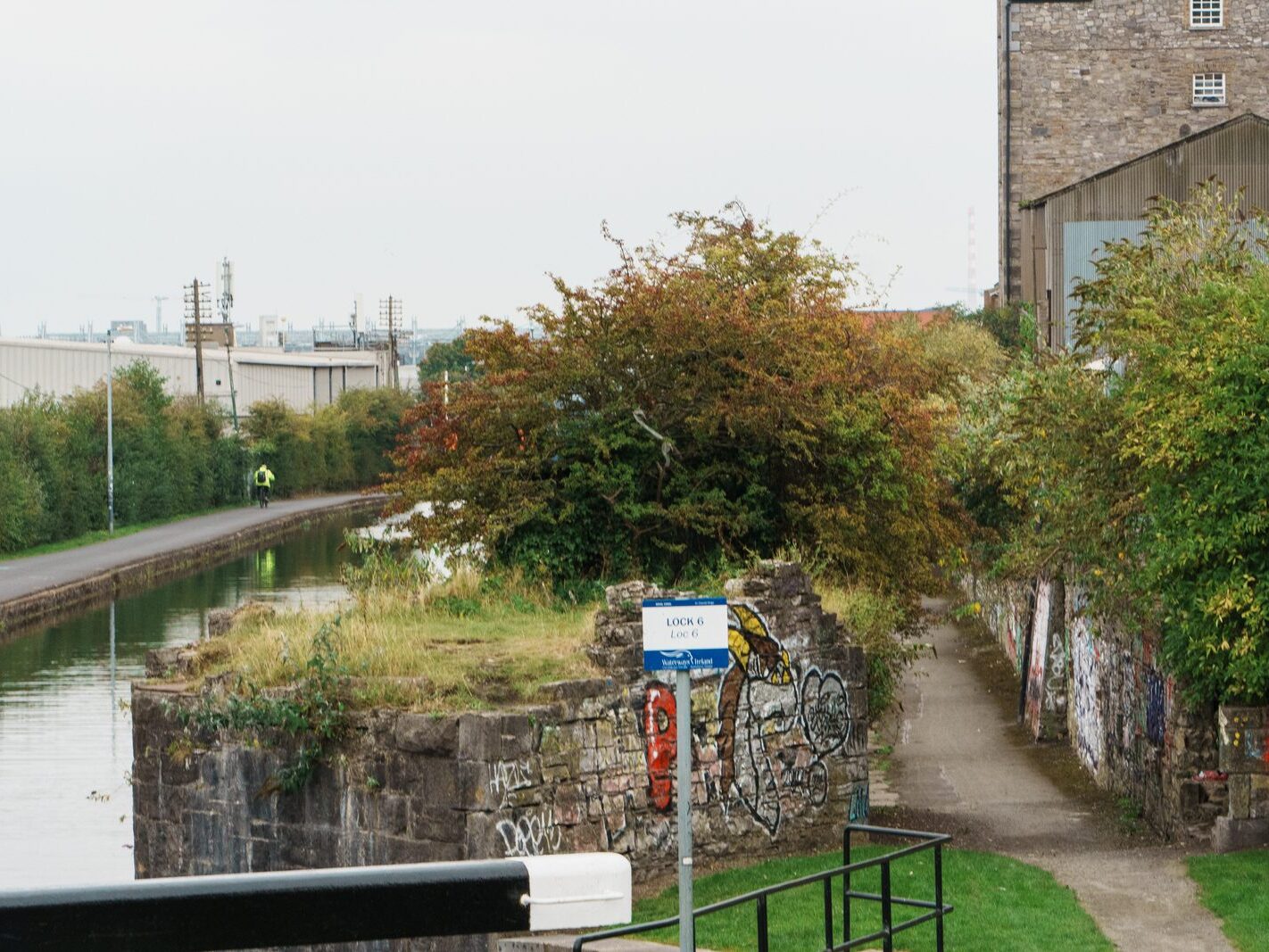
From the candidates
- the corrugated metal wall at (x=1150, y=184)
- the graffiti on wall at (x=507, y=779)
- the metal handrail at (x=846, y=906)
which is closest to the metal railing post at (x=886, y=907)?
the metal handrail at (x=846, y=906)

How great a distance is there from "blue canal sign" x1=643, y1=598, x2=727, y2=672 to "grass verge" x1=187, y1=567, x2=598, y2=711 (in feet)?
20.8

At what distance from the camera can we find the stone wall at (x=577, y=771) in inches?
542

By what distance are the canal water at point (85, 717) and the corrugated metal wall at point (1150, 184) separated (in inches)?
615

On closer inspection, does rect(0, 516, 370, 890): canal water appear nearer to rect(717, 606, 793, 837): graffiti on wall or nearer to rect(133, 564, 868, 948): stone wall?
rect(133, 564, 868, 948): stone wall

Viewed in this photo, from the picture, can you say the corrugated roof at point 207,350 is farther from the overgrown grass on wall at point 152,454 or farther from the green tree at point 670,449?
the green tree at point 670,449

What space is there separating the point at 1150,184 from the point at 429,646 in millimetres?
23035

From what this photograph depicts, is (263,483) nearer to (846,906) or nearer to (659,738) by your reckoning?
(659,738)

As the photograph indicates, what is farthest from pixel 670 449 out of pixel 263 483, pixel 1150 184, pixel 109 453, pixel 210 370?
pixel 210 370

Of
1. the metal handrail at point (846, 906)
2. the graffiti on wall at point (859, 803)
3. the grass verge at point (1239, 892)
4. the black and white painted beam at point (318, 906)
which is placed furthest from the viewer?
the graffiti on wall at point (859, 803)

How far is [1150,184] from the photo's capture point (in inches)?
1377

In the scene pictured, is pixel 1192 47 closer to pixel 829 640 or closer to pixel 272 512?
pixel 829 640

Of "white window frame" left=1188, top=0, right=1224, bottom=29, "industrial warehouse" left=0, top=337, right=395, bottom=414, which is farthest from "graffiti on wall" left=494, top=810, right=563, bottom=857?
"industrial warehouse" left=0, top=337, right=395, bottom=414

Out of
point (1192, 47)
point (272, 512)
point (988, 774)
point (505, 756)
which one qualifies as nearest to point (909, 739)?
point (988, 774)

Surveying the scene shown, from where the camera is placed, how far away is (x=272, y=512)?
229 ft
